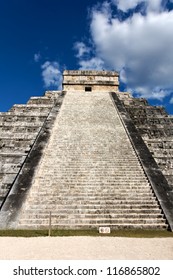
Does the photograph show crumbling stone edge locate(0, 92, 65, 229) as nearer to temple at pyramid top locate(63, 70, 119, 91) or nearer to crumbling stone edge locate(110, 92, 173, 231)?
crumbling stone edge locate(110, 92, 173, 231)

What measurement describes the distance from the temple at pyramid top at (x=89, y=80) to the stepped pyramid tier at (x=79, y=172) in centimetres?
717

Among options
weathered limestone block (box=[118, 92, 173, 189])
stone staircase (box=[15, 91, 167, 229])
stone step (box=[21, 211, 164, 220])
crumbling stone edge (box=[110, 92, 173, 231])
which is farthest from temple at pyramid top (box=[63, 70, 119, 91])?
stone step (box=[21, 211, 164, 220])

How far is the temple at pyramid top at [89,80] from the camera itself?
75.5 ft

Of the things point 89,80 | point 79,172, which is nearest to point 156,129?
point 79,172

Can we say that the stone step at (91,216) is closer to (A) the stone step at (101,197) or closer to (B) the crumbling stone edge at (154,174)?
(B) the crumbling stone edge at (154,174)

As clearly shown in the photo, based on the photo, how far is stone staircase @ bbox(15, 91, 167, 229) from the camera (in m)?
7.73

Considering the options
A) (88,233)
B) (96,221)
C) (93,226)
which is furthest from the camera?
(96,221)

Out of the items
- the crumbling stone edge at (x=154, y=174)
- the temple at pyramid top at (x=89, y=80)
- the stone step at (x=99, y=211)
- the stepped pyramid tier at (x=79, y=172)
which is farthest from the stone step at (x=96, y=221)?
the temple at pyramid top at (x=89, y=80)

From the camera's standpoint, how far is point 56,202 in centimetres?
831

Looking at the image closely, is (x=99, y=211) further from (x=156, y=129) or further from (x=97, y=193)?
(x=156, y=129)

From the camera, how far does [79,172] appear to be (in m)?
9.84

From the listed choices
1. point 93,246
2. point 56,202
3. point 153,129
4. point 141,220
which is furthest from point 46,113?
point 93,246

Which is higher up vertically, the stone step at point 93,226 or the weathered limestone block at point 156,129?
the weathered limestone block at point 156,129

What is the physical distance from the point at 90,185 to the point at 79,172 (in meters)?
0.83
